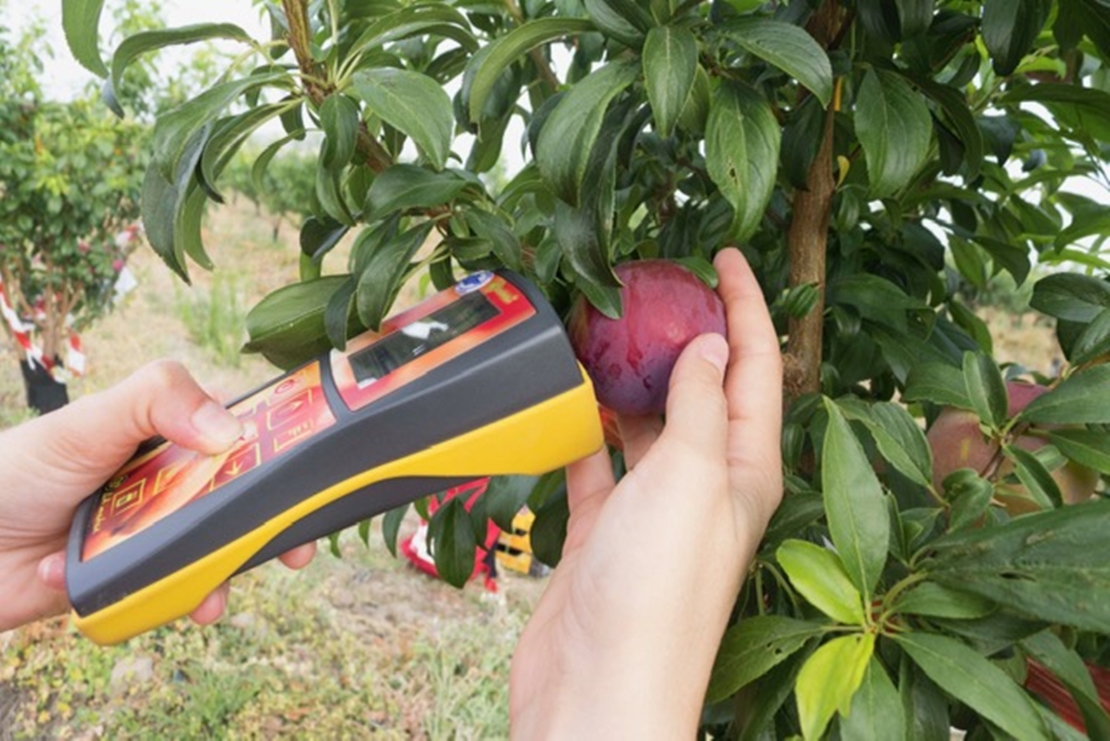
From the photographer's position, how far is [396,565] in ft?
7.82

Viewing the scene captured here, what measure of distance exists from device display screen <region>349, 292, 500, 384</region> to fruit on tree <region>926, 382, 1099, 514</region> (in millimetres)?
317

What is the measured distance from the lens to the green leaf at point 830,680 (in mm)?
400

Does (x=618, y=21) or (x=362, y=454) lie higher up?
(x=618, y=21)

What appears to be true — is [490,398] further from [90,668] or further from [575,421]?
[90,668]

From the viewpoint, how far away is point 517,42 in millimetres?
531

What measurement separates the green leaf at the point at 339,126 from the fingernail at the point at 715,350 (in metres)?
0.24

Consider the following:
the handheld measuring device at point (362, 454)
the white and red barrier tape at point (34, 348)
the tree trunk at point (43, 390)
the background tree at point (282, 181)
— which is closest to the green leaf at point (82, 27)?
the handheld measuring device at point (362, 454)

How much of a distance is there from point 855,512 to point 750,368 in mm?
185

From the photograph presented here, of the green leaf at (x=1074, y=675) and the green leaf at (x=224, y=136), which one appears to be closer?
the green leaf at (x=1074, y=675)

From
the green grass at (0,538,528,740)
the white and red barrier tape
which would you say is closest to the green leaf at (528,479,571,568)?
the green grass at (0,538,528,740)

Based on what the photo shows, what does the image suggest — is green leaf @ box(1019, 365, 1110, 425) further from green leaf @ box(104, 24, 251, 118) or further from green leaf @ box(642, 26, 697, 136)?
green leaf @ box(104, 24, 251, 118)

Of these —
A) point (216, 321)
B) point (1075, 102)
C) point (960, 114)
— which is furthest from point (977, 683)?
point (216, 321)

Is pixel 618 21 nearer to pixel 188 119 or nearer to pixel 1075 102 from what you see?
pixel 188 119

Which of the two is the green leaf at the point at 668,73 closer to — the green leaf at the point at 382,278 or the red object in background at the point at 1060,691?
the green leaf at the point at 382,278
